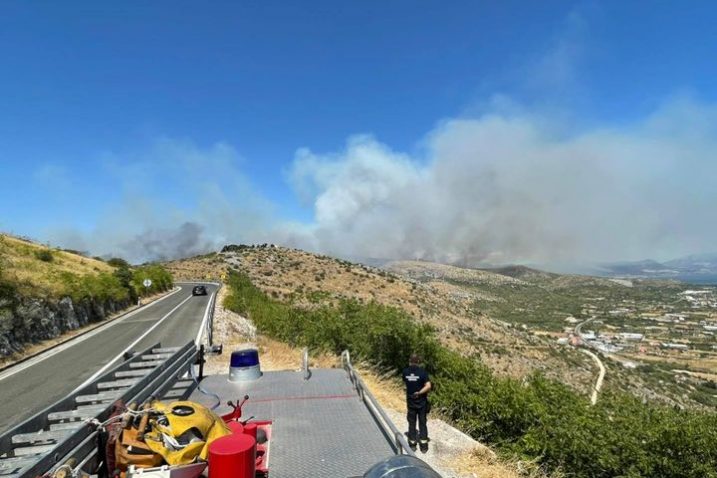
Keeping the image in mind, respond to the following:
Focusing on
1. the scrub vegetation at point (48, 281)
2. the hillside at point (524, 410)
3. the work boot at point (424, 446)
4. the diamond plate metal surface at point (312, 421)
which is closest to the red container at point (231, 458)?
the diamond plate metal surface at point (312, 421)

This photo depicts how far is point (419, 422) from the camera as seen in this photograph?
784 cm

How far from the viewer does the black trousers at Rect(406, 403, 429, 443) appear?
7.72 metres

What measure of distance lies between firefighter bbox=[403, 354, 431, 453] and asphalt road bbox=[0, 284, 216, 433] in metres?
9.31

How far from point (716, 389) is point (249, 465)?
329ft

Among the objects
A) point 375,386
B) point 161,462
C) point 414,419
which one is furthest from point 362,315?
point 161,462

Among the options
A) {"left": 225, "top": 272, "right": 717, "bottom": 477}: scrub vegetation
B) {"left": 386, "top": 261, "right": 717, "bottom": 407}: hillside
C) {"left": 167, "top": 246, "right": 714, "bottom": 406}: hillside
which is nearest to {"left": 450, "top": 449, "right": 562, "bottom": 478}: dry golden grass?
{"left": 225, "top": 272, "right": 717, "bottom": 477}: scrub vegetation

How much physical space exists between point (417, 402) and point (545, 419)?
492 cm

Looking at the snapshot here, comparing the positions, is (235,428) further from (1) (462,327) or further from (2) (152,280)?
(1) (462,327)

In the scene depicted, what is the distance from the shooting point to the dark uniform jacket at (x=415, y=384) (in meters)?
7.97

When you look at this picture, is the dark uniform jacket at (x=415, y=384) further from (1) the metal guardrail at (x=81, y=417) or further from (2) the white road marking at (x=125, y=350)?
(2) the white road marking at (x=125, y=350)

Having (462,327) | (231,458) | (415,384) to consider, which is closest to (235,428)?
(231,458)

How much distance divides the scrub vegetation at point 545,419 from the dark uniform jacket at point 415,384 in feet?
9.80

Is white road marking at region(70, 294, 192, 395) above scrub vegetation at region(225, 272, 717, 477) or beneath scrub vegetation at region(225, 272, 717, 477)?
above

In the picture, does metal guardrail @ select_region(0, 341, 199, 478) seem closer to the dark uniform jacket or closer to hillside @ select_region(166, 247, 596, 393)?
the dark uniform jacket
